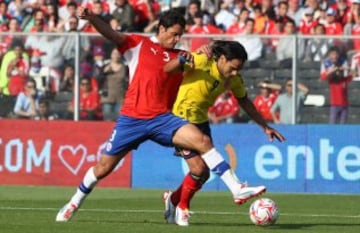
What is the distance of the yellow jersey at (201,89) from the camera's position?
14.9 metres

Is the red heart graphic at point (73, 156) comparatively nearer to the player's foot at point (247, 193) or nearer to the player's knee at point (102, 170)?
the player's knee at point (102, 170)

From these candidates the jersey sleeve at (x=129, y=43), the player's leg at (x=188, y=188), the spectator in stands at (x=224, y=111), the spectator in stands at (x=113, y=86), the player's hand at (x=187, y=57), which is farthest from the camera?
the spectator in stands at (x=113, y=86)

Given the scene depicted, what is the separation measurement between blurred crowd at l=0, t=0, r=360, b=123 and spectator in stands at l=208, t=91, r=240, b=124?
0.19 ft

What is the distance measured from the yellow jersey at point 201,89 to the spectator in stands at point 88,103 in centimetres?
882

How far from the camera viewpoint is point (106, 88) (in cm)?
2386

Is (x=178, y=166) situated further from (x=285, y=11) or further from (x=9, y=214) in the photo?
(x=9, y=214)

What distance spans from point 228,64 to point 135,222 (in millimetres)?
2128

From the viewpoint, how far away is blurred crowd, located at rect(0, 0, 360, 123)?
23141 millimetres

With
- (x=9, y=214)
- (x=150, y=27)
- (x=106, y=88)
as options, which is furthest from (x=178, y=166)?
(x=9, y=214)

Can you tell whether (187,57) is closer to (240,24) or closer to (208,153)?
(208,153)

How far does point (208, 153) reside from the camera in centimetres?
1402

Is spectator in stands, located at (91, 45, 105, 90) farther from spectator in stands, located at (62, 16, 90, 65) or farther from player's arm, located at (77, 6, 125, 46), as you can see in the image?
player's arm, located at (77, 6, 125, 46)

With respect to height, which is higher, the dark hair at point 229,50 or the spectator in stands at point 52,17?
the dark hair at point 229,50

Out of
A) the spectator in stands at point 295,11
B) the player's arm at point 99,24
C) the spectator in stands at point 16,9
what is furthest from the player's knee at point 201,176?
the spectator in stands at point 16,9
